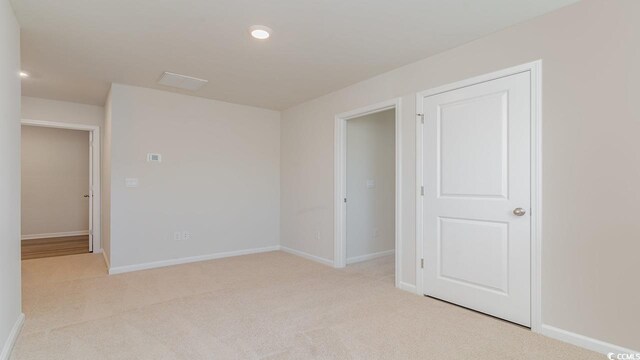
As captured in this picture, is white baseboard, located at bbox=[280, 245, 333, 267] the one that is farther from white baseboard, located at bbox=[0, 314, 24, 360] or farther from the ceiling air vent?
white baseboard, located at bbox=[0, 314, 24, 360]

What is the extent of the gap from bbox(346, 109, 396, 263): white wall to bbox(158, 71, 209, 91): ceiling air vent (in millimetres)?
2053

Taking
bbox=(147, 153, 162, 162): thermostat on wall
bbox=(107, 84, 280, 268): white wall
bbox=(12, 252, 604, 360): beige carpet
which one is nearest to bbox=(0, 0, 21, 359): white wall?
bbox=(12, 252, 604, 360): beige carpet

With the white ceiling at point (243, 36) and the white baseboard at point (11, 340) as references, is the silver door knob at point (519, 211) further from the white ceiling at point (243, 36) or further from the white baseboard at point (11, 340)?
the white baseboard at point (11, 340)

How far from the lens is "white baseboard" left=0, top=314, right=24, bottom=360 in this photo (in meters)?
2.07

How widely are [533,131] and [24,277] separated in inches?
219

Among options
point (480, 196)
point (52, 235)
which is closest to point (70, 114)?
point (52, 235)

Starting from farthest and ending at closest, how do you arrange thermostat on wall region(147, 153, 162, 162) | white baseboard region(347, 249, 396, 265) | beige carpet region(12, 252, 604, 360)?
1. white baseboard region(347, 249, 396, 265)
2. thermostat on wall region(147, 153, 162, 162)
3. beige carpet region(12, 252, 604, 360)

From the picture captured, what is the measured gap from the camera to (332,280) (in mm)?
3869

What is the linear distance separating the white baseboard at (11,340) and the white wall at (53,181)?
5.48 metres

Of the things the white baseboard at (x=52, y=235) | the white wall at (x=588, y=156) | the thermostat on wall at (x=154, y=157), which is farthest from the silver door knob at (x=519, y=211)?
the white baseboard at (x=52, y=235)

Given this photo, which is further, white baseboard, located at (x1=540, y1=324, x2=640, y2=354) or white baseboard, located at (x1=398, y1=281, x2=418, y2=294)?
white baseboard, located at (x1=398, y1=281, x2=418, y2=294)

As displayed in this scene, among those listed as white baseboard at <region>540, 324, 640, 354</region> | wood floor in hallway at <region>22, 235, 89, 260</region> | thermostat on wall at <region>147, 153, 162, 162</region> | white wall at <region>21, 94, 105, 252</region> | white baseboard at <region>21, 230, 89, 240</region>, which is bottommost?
wood floor in hallway at <region>22, 235, 89, 260</region>

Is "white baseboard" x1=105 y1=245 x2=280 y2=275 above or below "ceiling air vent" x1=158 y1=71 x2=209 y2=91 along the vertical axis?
below

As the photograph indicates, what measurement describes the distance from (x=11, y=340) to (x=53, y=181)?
609 centimetres
